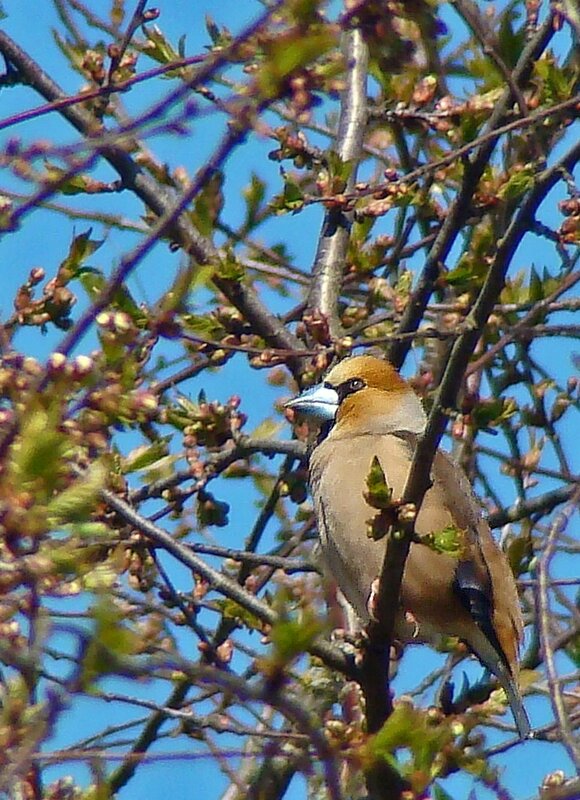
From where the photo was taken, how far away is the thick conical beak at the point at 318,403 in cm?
520

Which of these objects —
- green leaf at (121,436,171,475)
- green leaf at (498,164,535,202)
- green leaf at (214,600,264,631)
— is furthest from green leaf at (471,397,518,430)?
green leaf at (121,436,171,475)

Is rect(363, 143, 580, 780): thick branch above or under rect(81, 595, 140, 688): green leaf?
above

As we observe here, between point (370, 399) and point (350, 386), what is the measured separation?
114 mm

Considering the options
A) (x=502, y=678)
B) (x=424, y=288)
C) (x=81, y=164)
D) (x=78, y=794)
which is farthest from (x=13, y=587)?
(x=502, y=678)

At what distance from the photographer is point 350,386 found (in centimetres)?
566

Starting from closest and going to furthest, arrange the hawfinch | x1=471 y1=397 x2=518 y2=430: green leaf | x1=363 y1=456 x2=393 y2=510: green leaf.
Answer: x1=363 y1=456 x2=393 y2=510: green leaf < the hawfinch < x1=471 y1=397 x2=518 y2=430: green leaf

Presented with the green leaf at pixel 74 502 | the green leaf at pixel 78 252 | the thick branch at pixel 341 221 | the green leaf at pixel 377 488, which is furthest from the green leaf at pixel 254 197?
the green leaf at pixel 74 502

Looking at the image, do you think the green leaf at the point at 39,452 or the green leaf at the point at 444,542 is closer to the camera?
the green leaf at the point at 39,452

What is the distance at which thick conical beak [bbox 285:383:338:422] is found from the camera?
→ 5.20 meters

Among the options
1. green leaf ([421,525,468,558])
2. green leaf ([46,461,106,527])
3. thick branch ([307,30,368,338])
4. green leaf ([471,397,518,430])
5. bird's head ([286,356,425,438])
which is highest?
thick branch ([307,30,368,338])

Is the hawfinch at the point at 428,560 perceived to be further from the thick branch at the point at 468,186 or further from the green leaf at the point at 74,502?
the green leaf at the point at 74,502

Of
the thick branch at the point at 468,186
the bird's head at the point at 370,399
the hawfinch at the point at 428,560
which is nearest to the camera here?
the thick branch at the point at 468,186

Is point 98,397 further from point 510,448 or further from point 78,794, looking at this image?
point 510,448

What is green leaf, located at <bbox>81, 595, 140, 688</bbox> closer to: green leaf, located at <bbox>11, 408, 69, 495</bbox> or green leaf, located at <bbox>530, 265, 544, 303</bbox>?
green leaf, located at <bbox>11, 408, 69, 495</bbox>
